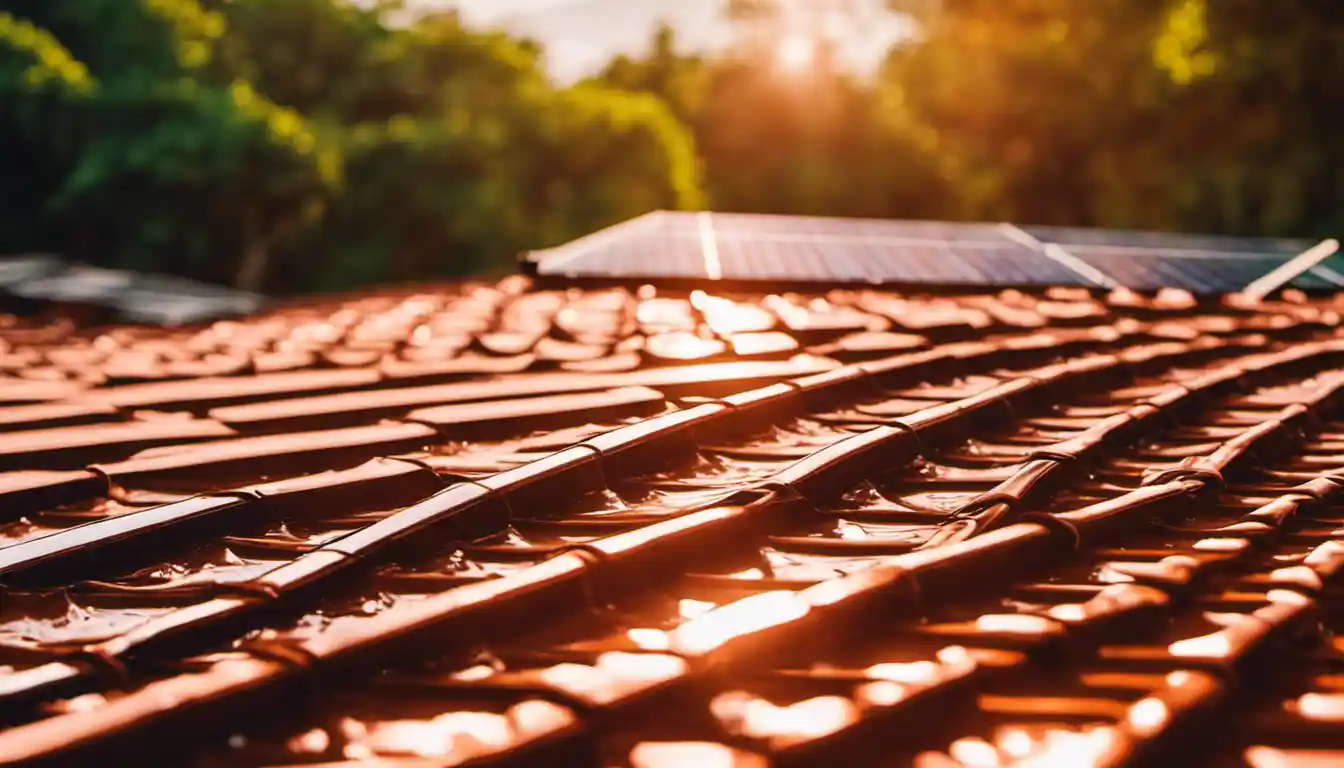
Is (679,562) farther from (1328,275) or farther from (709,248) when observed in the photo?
(1328,275)

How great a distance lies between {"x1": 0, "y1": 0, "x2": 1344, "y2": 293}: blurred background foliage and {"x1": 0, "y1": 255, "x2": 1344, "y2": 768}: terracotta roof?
2515cm

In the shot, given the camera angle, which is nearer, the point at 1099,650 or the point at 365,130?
the point at 1099,650

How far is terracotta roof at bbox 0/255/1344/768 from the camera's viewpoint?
1.88 m

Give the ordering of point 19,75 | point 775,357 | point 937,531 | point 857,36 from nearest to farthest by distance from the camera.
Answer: point 937,531, point 775,357, point 19,75, point 857,36

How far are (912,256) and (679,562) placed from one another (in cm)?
506

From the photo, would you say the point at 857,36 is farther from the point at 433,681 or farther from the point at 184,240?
the point at 433,681

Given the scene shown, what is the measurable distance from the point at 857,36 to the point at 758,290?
49.6 m

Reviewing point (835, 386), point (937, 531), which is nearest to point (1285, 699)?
point (937, 531)

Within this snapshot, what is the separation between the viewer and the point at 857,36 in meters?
52.5

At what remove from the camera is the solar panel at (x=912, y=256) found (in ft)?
21.1

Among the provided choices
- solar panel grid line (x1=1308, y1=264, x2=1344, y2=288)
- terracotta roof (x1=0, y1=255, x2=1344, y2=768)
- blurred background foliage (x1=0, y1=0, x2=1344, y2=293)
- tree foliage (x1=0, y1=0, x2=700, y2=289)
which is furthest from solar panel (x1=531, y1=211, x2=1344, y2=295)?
tree foliage (x1=0, y1=0, x2=700, y2=289)

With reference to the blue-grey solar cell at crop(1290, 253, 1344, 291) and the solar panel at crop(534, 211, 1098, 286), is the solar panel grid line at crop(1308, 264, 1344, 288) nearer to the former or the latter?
the blue-grey solar cell at crop(1290, 253, 1344, 291)

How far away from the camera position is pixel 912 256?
7.18 metres

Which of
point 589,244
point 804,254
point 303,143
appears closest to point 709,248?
point 804,254
